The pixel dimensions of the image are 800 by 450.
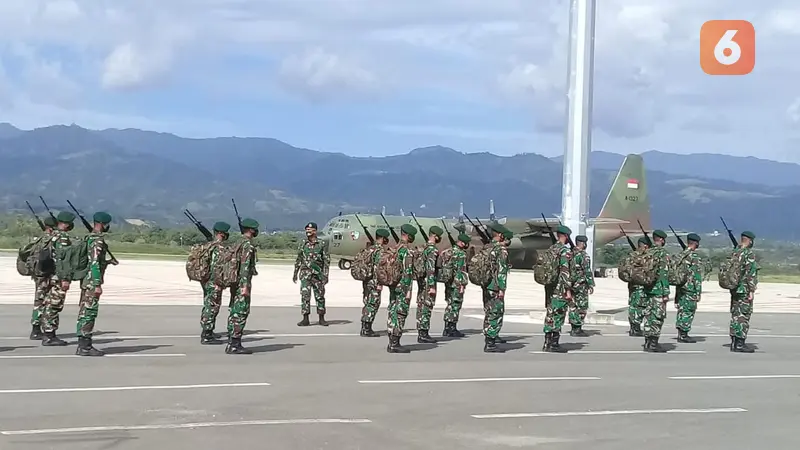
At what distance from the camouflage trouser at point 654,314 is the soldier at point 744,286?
139 centimetres

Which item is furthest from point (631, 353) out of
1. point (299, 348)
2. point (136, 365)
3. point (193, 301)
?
point (193, 301)

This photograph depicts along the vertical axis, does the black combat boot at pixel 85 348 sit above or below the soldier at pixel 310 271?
below

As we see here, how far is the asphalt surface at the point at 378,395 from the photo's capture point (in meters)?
8.62

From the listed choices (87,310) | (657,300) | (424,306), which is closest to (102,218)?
(87,310)

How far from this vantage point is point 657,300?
15352 mm

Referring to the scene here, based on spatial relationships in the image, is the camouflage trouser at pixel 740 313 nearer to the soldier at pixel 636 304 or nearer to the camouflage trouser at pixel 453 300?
the soldier at pixel 636 304

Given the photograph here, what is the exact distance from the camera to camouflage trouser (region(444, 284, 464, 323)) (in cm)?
Answer: 1698

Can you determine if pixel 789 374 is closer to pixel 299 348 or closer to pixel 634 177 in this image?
pixel 299 348

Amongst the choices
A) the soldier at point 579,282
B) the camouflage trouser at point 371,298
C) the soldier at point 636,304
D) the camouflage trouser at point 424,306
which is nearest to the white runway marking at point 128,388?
the camouflage trouser at point 371,298

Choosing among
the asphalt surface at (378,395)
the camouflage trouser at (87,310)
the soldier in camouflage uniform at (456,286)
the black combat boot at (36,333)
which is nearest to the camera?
the asphalt surface at (378,395)

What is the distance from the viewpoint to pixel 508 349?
15.6m

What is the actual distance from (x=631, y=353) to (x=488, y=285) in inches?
121

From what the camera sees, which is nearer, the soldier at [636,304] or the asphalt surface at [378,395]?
the asphalt surface at [378,395]

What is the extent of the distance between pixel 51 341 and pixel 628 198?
36.2 meters
